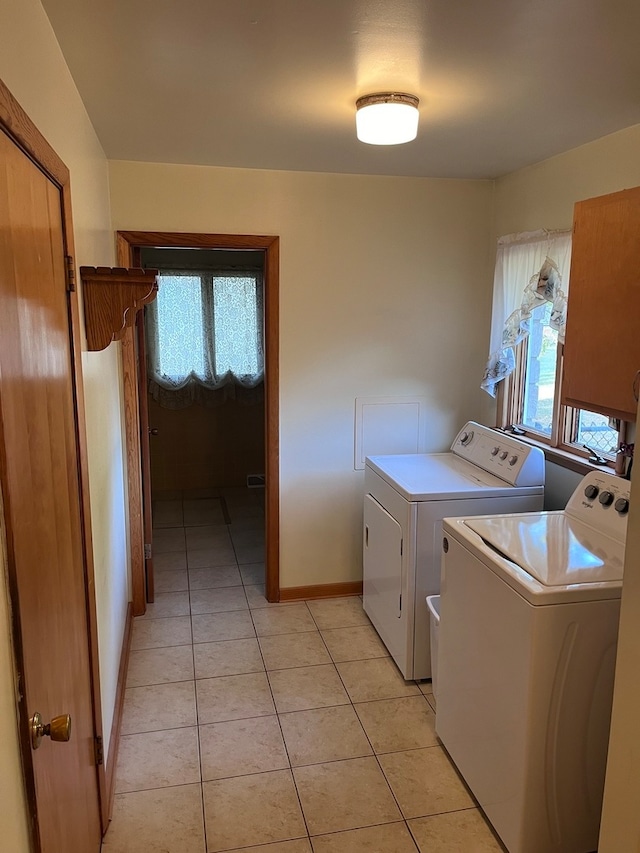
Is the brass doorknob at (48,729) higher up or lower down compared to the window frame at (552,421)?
lower down

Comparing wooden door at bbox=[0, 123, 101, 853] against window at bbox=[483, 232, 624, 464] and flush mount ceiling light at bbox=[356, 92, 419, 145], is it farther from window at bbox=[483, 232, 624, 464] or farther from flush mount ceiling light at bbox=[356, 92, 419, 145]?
window at bbox=[483, 232, 624, 464]

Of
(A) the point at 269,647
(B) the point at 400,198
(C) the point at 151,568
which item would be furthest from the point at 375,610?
(B) the point at 400,198

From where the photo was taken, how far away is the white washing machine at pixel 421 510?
2.74 m

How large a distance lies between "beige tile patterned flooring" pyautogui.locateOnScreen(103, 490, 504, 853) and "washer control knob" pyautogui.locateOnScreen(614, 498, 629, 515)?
1.12 metres

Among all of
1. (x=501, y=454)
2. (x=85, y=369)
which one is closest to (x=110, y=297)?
(x=85, y=369)

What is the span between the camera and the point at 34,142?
4.09 feet

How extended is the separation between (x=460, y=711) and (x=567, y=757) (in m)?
0.45

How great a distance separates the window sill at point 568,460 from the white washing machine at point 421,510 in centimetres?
9

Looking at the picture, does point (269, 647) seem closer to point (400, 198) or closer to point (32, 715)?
point (32, 715)

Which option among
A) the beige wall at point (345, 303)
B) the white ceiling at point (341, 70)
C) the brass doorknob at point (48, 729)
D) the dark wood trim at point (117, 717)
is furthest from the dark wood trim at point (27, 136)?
the dark wood trim at point (117, 717)

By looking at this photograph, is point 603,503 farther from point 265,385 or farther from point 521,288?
point 265,385

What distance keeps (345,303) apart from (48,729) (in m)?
2.66

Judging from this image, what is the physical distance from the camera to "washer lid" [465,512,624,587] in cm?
187

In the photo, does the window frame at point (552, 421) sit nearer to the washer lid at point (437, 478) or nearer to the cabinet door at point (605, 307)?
the washer lid at point (437, 478)
